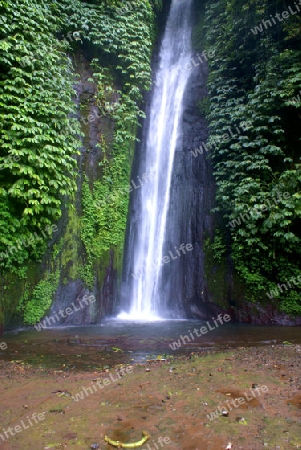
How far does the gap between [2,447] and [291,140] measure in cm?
963

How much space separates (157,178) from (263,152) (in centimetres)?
398

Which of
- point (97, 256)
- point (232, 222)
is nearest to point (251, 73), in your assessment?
point (232, 222)

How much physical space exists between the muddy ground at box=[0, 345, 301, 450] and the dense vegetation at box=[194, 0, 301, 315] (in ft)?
13.9

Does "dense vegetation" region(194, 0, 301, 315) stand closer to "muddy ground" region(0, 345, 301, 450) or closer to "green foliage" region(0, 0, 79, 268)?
"muddy ground" region(0, 345, 301, 450)

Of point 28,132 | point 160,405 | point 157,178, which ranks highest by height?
point 157,178

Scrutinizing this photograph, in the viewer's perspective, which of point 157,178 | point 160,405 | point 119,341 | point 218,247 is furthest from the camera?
point 157,178

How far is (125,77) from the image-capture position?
11078mm

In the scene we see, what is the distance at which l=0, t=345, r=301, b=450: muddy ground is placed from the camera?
2723 mm

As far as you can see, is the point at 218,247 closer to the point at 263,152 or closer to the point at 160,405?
the point at 263,152

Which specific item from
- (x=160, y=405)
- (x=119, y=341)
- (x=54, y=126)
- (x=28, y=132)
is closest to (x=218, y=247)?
(x=119, y=341)

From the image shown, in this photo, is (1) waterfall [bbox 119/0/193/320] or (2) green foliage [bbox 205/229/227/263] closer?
(2) green foliage [bbox 205/229/227/263]

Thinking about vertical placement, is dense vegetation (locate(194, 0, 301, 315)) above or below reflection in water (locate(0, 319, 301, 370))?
above

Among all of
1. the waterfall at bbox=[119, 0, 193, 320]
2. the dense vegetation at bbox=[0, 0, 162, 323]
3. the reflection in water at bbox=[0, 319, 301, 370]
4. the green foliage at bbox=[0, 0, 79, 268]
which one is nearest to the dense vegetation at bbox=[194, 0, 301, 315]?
the reflection in water at bbox=[0, 319, 301, 370]

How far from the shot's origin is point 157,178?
1172cm
